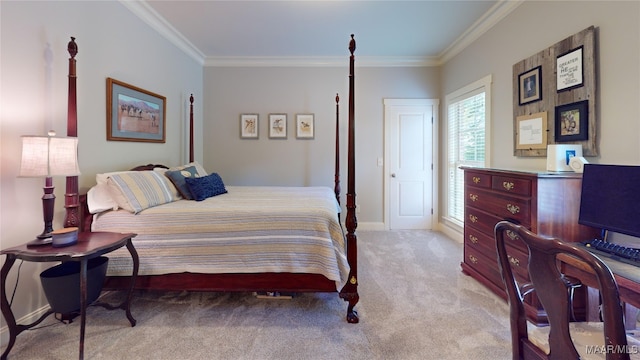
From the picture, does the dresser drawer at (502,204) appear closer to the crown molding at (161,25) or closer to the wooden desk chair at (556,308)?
the wooden desk chair at (556,308)

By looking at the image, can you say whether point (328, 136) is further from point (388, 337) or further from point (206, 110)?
point (388, 337)

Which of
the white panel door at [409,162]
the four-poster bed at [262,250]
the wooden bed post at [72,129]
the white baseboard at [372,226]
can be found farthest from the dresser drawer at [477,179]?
the wooden bed post at [72,129]

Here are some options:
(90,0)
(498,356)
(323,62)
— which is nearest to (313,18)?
(323,62)

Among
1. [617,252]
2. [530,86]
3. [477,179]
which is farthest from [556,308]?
[530,86]

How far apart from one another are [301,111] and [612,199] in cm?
369

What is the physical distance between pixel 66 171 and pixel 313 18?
8.90 feet

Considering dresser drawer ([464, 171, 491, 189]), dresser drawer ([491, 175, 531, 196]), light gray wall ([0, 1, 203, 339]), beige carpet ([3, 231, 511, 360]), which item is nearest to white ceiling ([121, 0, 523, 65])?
light gray wall ([0, 1, 203, 339])

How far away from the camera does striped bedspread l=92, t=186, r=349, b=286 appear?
201cm

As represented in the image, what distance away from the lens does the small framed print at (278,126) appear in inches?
174

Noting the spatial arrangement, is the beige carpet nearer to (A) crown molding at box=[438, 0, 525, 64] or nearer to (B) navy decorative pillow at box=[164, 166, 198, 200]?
(B) navy decorative pillow at box=[164, 166, 198, 200]

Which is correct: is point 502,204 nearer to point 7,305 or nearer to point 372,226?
point 372,226

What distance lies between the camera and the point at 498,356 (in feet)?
5.44

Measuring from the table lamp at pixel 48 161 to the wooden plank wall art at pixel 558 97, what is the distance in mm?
3499

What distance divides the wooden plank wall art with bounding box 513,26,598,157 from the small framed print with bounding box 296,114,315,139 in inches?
105
